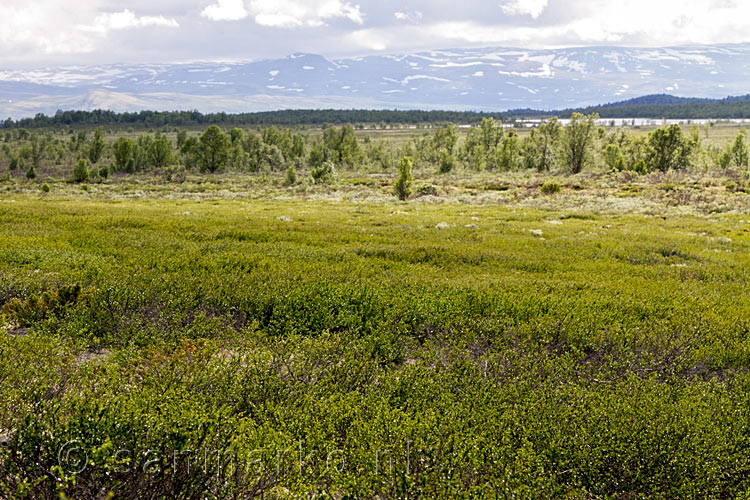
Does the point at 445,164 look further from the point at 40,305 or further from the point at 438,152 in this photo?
the point at 40,305

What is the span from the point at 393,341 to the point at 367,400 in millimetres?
2232

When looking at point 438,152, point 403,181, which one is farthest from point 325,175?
point 438,152

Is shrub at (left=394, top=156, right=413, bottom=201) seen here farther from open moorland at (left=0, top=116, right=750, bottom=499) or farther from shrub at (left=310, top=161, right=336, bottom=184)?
open moorland at (left=0, top=116, right=750, bottom=499)

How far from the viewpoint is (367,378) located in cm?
571

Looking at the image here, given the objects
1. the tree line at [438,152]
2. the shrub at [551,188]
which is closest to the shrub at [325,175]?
the tree line at [438,152]

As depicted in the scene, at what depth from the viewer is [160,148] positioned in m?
118

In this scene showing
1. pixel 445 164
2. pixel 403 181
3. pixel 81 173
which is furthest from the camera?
pixel 445 164

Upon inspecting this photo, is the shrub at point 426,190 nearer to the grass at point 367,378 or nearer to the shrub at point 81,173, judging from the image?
the grass at point 367,378

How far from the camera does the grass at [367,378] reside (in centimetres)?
364

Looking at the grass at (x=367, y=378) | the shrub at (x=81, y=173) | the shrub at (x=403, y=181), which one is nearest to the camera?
the grass at (x=367, y=378)

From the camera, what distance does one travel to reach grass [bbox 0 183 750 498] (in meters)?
3.64

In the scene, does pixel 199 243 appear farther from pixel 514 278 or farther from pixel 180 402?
pixel 180 402

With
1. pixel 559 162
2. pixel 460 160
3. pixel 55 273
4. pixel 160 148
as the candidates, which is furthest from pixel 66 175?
pixel 55 273

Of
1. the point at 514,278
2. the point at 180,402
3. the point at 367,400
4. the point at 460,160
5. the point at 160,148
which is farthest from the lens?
the point at 460,160
